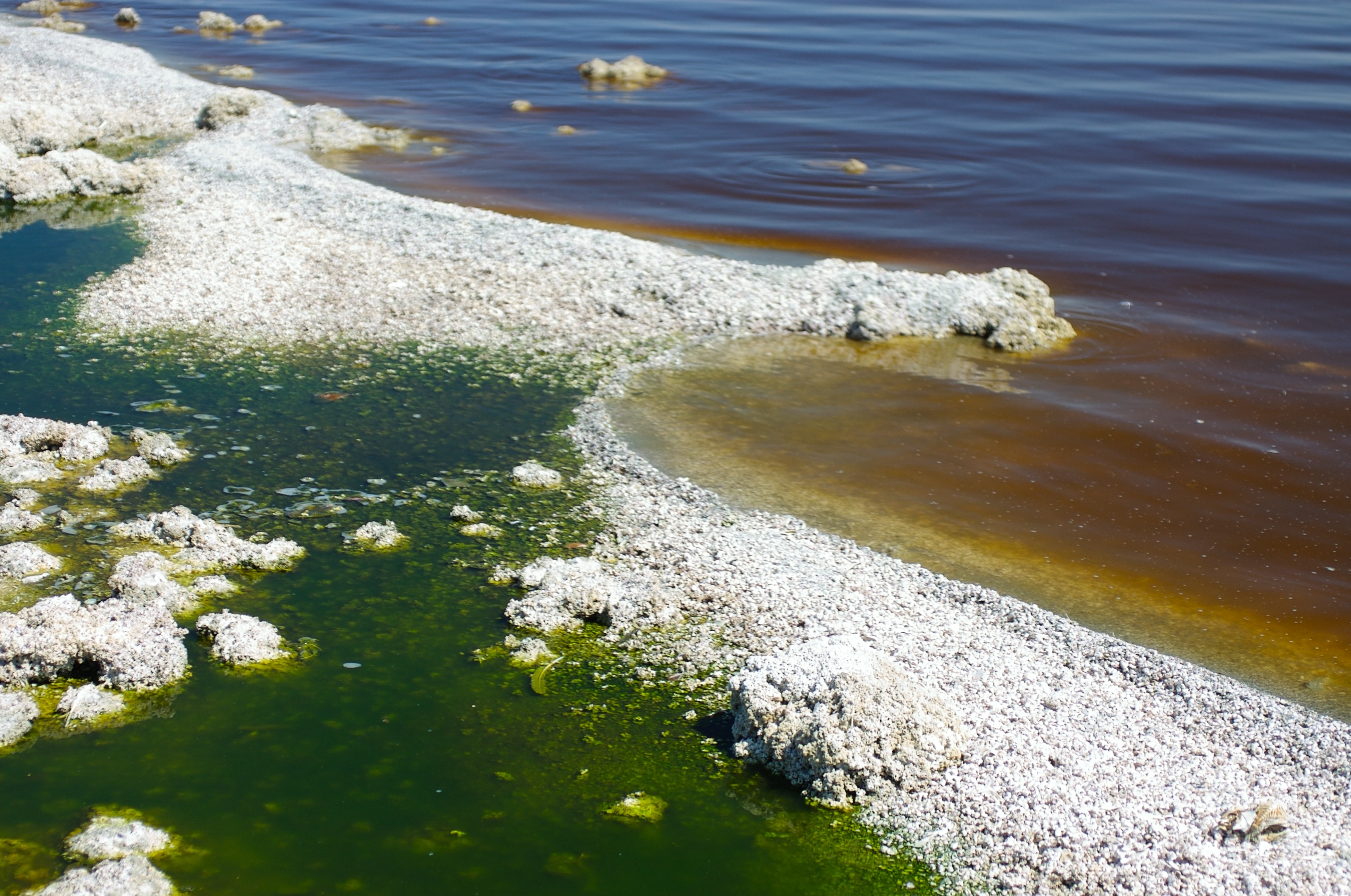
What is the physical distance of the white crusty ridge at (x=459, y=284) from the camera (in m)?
11.5

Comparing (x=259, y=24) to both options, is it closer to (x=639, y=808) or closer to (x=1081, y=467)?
(x=1081, y=467)

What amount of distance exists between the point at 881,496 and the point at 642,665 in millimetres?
3043

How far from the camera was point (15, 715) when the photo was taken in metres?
5.96

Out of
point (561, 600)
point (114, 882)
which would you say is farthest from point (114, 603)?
point (561, 600)

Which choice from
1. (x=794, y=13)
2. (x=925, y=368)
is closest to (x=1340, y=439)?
(x=925, y=368)

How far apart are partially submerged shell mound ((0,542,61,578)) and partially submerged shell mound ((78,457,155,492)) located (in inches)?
35.6

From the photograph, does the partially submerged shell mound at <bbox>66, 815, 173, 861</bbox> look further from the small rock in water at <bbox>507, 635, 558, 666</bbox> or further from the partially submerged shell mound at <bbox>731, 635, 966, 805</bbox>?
the partially submerged shell mound at <bbox>731, 635, 966, 805</bbox>

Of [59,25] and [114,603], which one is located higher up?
[59,25]

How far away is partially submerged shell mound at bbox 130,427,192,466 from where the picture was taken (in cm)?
858

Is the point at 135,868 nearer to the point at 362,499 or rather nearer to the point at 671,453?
the point at 362,499

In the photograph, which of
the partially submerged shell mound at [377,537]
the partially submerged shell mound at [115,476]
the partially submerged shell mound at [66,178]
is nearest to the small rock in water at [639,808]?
the partially submerged shell mound at [377,537]

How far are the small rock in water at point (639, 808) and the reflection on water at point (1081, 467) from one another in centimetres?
312

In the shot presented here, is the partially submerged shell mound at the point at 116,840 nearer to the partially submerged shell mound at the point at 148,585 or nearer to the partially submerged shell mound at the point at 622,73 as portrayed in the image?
the partially submerged shell mound at the point at 148,585

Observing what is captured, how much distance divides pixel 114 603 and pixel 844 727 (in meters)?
4.29
